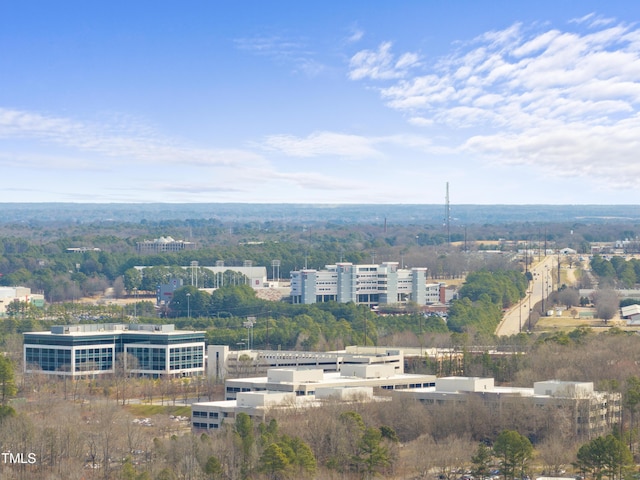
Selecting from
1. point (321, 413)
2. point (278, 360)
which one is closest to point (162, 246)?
point (278, 360)

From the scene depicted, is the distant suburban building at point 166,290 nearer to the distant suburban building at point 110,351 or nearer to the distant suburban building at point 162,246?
the distant suburban building at point 110,351

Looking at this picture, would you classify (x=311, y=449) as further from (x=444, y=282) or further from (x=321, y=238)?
(x=321, y=238)

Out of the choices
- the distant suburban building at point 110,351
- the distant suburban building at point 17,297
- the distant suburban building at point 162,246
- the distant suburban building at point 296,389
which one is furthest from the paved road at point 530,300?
the distant suburban building at point 162,246

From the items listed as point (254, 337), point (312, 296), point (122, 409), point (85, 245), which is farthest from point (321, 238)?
point (122, 409)

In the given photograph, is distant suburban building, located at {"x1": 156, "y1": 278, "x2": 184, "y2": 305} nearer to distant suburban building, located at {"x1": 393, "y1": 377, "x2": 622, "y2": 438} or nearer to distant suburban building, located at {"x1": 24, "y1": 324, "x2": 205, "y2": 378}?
distant suburban building, located at {"x1": 24, "y1": 324, "x2": 205, "y2": 378}

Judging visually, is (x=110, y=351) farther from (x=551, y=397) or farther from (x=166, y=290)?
(x=166, y=290)

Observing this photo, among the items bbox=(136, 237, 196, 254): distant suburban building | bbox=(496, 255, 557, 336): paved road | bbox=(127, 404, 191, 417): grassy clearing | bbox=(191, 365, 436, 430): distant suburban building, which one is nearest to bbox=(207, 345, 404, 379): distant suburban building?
bbox=(191, 365, 436, 430): distant suburban building

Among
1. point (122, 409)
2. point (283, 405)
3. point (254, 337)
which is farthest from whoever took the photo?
point (254, 337)
